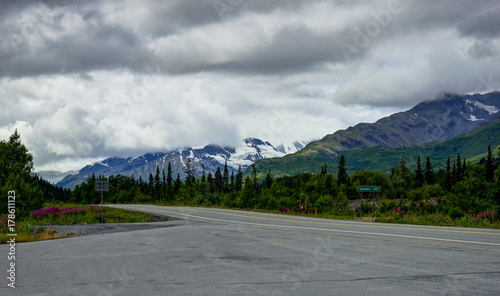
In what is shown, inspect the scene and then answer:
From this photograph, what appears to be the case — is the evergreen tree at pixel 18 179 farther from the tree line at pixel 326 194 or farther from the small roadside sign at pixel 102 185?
the tree line at pixel 326 194

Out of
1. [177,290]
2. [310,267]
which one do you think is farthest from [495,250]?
[177,290]

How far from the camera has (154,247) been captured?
12.0 metres

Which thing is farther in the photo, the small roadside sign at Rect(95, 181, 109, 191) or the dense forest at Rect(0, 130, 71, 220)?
the dense forest at Rect(0, 130, 71, 220)

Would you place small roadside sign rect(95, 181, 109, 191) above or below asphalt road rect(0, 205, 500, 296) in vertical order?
above

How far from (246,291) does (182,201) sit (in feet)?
226

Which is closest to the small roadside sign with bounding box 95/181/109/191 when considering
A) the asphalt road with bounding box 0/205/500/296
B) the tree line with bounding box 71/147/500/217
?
the asphalt road with bounding box 0/205/500/296

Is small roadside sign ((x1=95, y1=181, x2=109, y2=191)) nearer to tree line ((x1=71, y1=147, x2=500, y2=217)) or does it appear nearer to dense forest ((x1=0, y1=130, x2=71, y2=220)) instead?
dense forest ((x1=0, y1=130, x2=71, y2=220))

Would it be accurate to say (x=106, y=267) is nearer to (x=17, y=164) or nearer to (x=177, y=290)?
(x=177, y=290)

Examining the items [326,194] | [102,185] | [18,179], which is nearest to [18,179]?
[18,179]

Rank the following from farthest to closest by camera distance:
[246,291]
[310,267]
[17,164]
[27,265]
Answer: [17,164]
[27,265]
[310,267]
[246,291]

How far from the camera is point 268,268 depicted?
8.23 m

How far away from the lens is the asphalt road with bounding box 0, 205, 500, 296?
21.6ft

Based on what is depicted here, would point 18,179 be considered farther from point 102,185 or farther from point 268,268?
point 268,268

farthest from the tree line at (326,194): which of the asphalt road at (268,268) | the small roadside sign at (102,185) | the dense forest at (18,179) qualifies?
the dense forest at (18,179)
